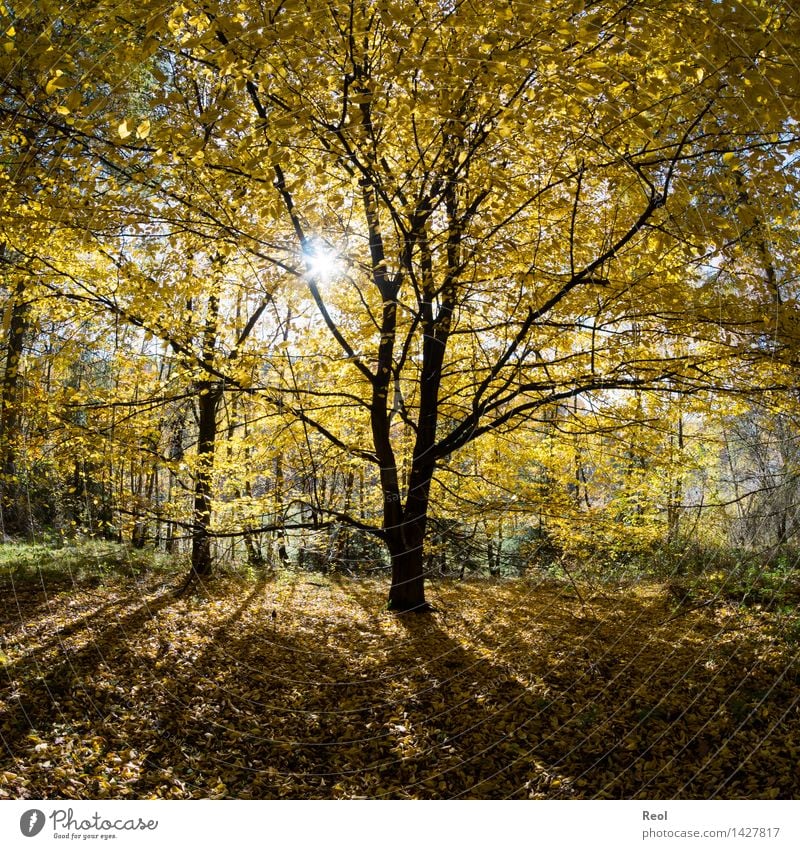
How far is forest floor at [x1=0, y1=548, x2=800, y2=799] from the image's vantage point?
135 inches

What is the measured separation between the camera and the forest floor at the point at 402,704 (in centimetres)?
342

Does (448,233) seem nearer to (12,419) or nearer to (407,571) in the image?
(407,571)

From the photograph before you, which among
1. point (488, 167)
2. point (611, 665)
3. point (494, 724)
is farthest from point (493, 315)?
point (494, 724)

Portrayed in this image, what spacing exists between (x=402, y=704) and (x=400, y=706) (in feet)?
0.12

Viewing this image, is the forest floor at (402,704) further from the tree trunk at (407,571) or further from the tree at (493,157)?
the tree at (493,157)

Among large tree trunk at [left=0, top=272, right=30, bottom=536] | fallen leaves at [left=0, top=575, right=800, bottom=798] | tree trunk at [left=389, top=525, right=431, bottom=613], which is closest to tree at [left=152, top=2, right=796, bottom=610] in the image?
tree trunk at [left=389, top=525, right=431, bottom=613]

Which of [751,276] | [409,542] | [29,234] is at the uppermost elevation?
[29,234]

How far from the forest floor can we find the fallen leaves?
2cm

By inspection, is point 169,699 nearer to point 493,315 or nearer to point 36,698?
point 36,698

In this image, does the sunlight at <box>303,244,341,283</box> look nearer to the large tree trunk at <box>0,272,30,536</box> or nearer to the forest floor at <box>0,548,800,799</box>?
the large tree trunk at <box>0,272,30,536</box>

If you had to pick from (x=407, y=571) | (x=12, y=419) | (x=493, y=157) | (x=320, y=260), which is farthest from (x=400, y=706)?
(x=12, y=419)

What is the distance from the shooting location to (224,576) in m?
9.69

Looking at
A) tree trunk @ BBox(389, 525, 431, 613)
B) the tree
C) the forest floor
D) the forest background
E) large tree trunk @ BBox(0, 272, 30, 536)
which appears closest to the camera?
the tree

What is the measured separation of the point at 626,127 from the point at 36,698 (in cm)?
639
